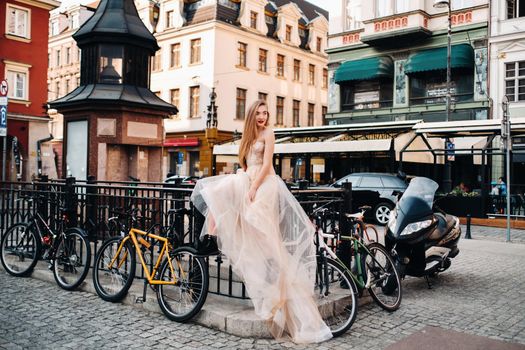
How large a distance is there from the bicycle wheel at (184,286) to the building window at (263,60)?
39.9 m

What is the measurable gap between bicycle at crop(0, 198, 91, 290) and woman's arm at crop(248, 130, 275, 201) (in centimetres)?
254

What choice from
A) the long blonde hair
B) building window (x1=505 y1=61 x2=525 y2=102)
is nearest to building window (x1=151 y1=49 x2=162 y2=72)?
building window (x1=505 y1=61 x2=525 y2=102)

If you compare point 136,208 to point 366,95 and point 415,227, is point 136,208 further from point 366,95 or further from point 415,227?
point 366,95

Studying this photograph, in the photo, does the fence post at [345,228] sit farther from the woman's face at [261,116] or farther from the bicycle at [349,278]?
the woman's face at [261,116]

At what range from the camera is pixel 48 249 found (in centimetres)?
744

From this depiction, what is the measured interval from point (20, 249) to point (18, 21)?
91.1ft

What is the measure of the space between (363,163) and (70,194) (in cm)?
2208

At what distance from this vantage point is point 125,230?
21.2 feet

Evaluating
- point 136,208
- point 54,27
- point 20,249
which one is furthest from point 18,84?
point 136,208

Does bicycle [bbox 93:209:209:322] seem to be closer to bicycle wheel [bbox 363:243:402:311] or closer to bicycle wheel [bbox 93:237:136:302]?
bicycle wheel [bbox 93:237:136:302]

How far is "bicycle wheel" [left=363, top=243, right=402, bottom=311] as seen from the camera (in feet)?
19.7

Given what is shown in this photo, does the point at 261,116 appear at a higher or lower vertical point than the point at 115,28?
lower

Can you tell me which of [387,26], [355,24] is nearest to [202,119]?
[355,24]

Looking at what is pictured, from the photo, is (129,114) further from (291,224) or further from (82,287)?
(291,224)
